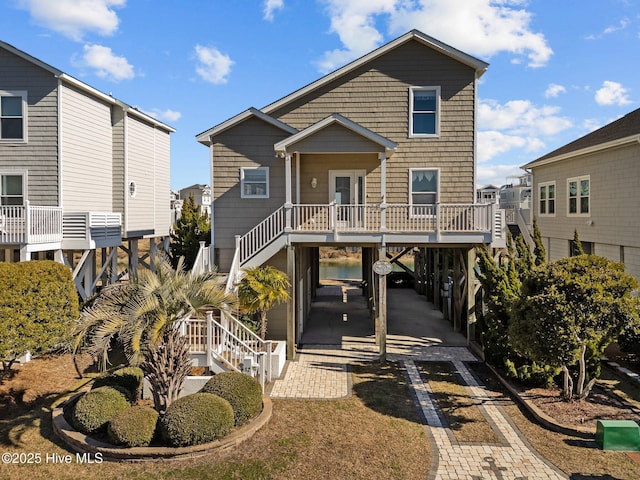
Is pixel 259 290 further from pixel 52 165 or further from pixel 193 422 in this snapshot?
pixel 52 165

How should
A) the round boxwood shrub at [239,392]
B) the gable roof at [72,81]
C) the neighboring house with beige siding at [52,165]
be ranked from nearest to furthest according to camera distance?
the round boxwood shrub at [239,392] → the neighboring house with beige siding at [52,165] → the gable roof at [72,81]

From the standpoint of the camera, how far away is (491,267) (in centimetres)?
1062

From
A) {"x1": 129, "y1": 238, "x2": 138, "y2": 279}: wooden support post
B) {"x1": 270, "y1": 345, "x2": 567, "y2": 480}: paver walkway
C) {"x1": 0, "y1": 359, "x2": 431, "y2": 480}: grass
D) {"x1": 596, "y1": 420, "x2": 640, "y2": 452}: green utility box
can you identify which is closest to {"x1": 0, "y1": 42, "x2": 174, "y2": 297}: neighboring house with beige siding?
{"x1": 129, "y1": 238, "x2": 138, "y2": 279}: wooden support post

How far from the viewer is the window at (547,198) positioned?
20484mm

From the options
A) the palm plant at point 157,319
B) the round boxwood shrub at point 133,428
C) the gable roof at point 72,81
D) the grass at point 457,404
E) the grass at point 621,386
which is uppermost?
the gable roof at point 72,81

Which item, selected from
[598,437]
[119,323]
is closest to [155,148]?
[119,323]

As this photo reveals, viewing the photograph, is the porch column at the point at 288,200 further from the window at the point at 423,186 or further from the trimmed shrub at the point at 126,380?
the trimmed shrub at the point at 126,380

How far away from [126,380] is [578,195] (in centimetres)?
1816

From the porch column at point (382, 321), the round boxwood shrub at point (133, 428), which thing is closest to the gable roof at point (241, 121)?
the porch column at point (382, 321)

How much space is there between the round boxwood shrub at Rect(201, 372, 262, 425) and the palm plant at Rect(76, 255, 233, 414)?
70 centimetres

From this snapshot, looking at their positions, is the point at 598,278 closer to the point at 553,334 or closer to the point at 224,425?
the point at 553,334

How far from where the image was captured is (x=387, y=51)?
14289 mm

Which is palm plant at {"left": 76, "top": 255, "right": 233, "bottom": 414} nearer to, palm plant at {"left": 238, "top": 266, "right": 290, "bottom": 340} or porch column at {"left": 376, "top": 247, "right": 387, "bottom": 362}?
palm plant at {"left": 238, "top": 266, "right": 290, "bottom": 340}

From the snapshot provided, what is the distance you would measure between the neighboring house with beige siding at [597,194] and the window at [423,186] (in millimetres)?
6548
